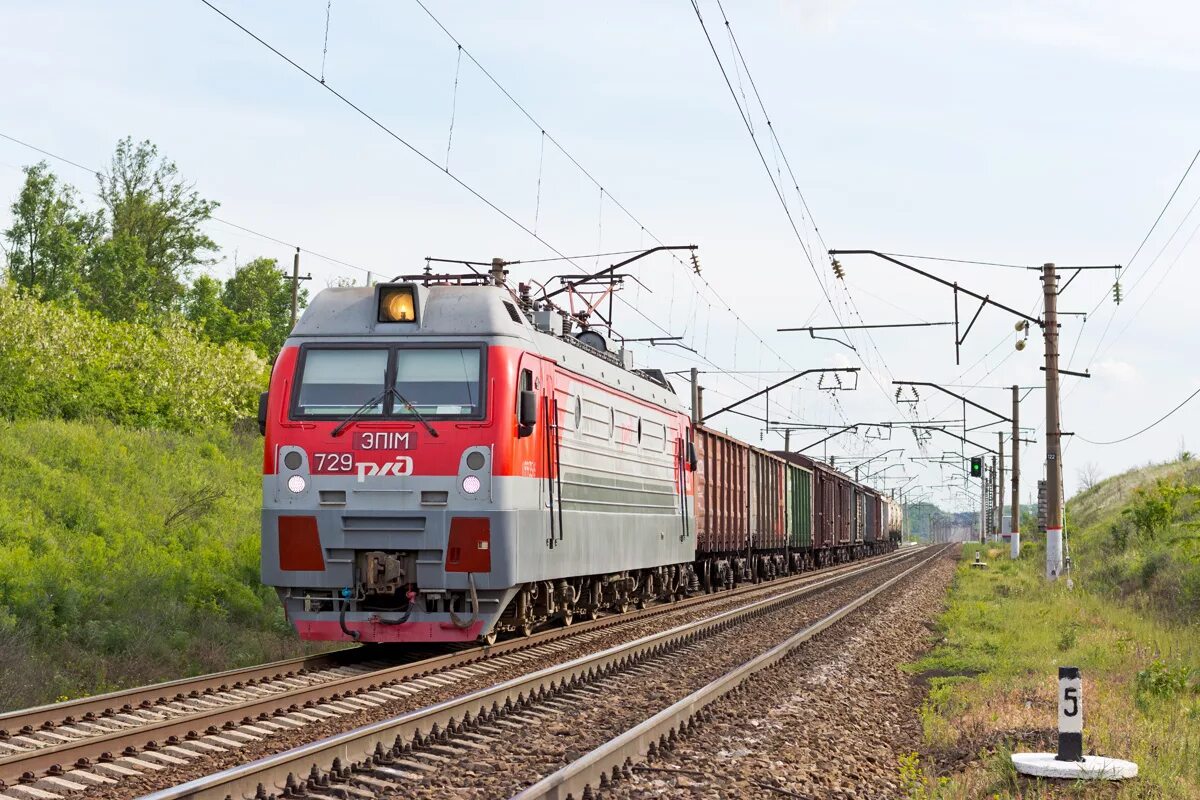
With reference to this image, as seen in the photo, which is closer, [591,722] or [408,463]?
[591,722]

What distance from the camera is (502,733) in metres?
9.41

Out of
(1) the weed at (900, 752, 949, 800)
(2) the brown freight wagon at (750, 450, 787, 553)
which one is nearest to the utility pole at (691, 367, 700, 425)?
(2) the brown freight wagon at (750, 450, 787, 553)

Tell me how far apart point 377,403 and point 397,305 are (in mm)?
1126

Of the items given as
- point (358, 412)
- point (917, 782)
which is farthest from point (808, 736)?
point (358, 412)

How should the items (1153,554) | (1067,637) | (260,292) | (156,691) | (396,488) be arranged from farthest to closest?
(260,292) → (1153,554) → (1067,637) → (396,488) → (156,691)

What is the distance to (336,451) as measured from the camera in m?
13.1

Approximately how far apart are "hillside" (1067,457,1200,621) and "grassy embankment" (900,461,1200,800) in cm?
7

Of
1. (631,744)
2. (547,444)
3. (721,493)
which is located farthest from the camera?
(721,493)

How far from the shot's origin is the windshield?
13.3m

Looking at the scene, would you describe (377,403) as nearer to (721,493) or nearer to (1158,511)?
(721,493)

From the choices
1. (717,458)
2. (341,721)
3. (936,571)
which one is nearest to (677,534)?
(717,458)

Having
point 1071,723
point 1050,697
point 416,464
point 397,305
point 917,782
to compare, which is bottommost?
point 917,782

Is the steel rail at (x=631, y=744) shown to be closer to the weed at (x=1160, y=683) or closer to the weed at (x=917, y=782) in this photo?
the weed at (x=917, y=782)

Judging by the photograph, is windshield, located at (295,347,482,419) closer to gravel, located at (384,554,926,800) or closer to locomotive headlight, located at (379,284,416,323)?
locomotive headlight, located at (379,284,416,323)
